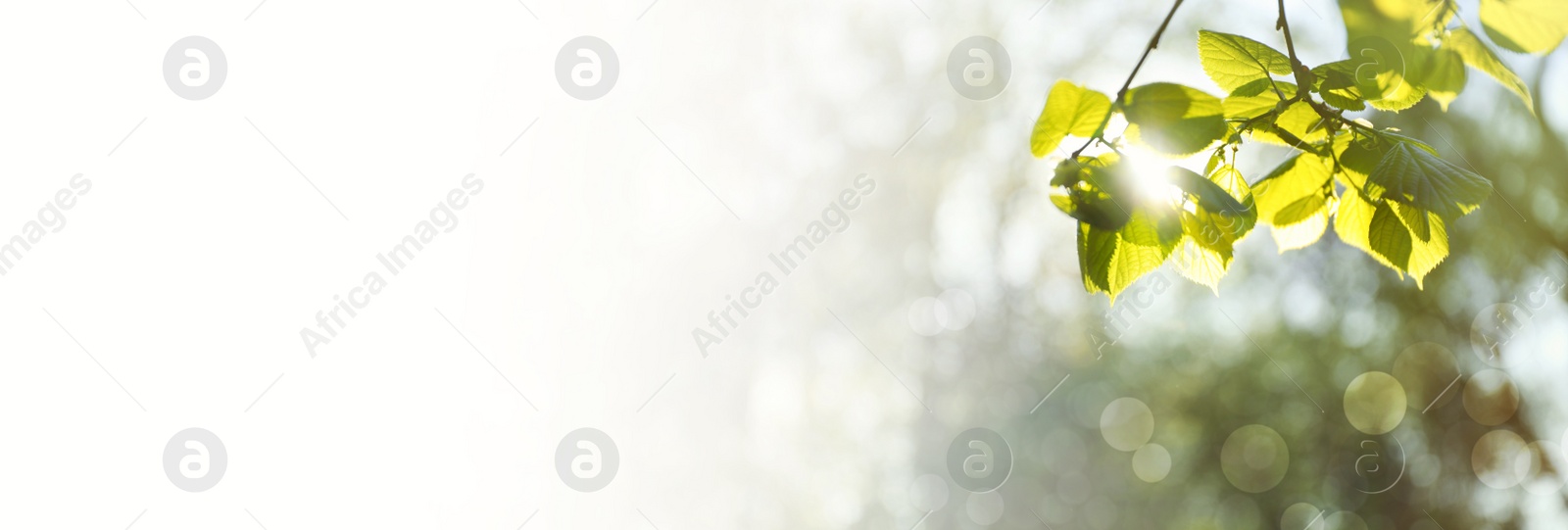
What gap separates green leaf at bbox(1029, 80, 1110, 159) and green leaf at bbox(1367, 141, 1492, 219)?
95 mm

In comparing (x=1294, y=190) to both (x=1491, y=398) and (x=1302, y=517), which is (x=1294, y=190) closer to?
(x=1491, y=398)

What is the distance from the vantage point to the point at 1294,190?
0.33 m

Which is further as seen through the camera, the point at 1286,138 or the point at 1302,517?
the point at 1302,517

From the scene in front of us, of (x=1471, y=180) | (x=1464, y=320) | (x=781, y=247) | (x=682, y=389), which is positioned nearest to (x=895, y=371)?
(x=781, y=247)

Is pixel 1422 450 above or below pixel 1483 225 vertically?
below

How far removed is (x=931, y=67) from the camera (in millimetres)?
3348

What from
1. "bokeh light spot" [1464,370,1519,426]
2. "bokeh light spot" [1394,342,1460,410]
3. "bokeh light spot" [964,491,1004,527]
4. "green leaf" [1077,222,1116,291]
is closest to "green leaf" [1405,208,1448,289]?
"green leaf" [1077,222,1116,291]

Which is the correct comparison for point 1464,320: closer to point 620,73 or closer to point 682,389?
point 682,389

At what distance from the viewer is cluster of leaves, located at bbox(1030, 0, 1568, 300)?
0.88ft

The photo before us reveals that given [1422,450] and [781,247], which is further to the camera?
[781,247]

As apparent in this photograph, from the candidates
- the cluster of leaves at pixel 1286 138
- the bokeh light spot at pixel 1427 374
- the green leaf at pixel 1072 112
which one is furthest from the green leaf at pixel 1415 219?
the bokeh light spot at pixel 1427 374

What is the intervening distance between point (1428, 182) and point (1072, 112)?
0.12 m

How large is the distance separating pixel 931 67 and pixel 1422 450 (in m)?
2.11

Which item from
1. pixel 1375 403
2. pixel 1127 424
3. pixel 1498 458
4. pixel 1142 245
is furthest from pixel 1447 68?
pixel 1127 424
